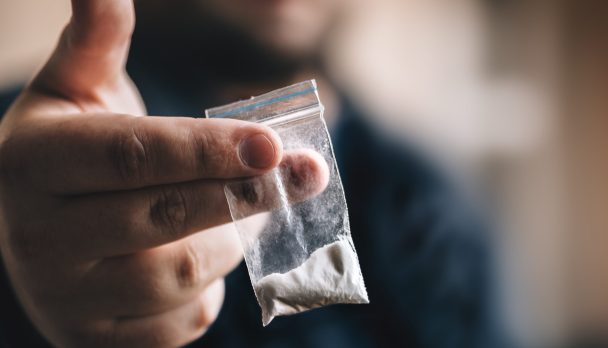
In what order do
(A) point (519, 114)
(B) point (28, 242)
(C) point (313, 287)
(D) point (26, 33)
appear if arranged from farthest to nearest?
(A) point (519, 114) → (D) point (26, 33) → (B) point (28, 242) → (C) point (313, 287)

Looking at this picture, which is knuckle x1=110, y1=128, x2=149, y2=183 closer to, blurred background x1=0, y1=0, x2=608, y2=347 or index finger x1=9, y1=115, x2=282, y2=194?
index finger x1=9, y1=115, x2=282, y2=194

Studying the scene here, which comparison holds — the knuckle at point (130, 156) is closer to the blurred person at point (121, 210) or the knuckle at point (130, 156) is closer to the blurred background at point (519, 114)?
the blurred person at point (121, 210)

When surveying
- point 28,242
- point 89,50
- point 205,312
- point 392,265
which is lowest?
point 392,265

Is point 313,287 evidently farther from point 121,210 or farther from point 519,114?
point 519,114

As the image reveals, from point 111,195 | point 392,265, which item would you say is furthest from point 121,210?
point 392,265

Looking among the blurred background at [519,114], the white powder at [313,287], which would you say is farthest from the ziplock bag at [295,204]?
the blurred background at [519,114]

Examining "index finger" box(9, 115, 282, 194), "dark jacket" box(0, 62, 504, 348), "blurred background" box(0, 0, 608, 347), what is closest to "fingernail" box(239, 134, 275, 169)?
"index finger" box(9, 115, 282, 194)
